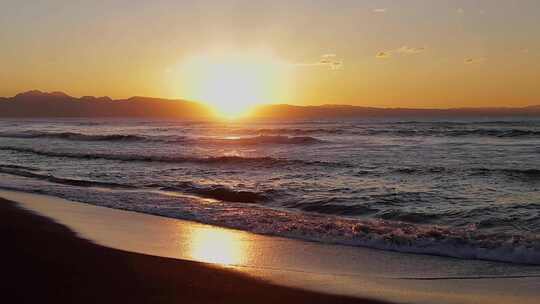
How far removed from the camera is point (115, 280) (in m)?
5.93

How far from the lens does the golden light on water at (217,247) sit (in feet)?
23.6

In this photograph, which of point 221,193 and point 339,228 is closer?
point 339,228

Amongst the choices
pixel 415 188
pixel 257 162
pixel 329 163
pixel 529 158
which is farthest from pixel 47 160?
pixel 529 158

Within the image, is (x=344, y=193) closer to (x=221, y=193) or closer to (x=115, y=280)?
(x=221, y=193)

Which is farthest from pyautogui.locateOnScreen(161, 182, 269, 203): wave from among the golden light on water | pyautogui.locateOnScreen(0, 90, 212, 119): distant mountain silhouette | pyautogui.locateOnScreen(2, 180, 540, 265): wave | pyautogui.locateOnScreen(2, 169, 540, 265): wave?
pyautogui.locateOnScreen(0, 90, 212, 119): distant mountain silhouette

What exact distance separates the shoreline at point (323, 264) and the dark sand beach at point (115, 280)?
0.27 metres

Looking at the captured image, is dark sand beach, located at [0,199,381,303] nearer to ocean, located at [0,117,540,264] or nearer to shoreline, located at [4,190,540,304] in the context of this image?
shoreline, located at [4,190,540,304]

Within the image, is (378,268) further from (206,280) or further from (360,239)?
(206,280)

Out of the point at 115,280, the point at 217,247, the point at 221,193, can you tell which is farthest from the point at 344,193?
the point at 115,280

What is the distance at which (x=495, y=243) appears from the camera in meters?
8.02

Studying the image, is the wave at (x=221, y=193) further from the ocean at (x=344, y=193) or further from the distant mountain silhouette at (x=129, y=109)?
the distant mountain silhouette at (x=129, y=109)

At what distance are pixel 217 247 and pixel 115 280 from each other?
7.53ft

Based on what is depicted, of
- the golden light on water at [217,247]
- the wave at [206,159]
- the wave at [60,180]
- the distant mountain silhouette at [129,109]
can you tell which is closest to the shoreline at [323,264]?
the golden light on water at [217,247]

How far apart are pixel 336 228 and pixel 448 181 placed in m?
7.60
